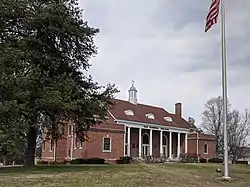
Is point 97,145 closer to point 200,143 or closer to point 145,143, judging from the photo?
point 145,143

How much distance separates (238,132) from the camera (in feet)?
277

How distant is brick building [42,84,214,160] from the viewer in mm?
50844

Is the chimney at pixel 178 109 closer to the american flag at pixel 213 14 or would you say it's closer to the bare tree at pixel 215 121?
the bare tree at pixel 215 121

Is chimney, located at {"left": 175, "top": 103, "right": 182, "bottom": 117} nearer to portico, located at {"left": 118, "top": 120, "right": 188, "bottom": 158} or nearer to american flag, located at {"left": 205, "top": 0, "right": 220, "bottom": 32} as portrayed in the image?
portico, located at {"left": 118, "top": 120, "right": 188, "bottom": 158}

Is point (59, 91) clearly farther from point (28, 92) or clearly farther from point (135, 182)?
point (135, 182)

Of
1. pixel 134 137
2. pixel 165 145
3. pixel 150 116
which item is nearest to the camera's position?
pixel 134 137

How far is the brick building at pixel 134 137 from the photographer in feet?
167

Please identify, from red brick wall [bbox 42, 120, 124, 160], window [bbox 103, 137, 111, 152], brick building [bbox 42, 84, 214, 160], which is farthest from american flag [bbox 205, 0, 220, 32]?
window [bbox 103, 137, 111, 152]

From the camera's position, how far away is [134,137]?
2363 inches

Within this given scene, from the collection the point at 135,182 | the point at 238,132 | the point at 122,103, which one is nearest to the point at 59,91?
the point at 135,182

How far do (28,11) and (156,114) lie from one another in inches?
1641

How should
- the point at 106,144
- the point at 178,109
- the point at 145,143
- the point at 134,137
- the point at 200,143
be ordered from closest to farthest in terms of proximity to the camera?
the point at 106,144, the point at 134,137, the point at 145,143, the point at 200,143, the point at 178,109

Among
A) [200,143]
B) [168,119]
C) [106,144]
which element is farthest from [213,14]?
[200,143]

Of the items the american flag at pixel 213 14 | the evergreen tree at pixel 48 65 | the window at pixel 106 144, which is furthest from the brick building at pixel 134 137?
the american flag at pixel 213 14
